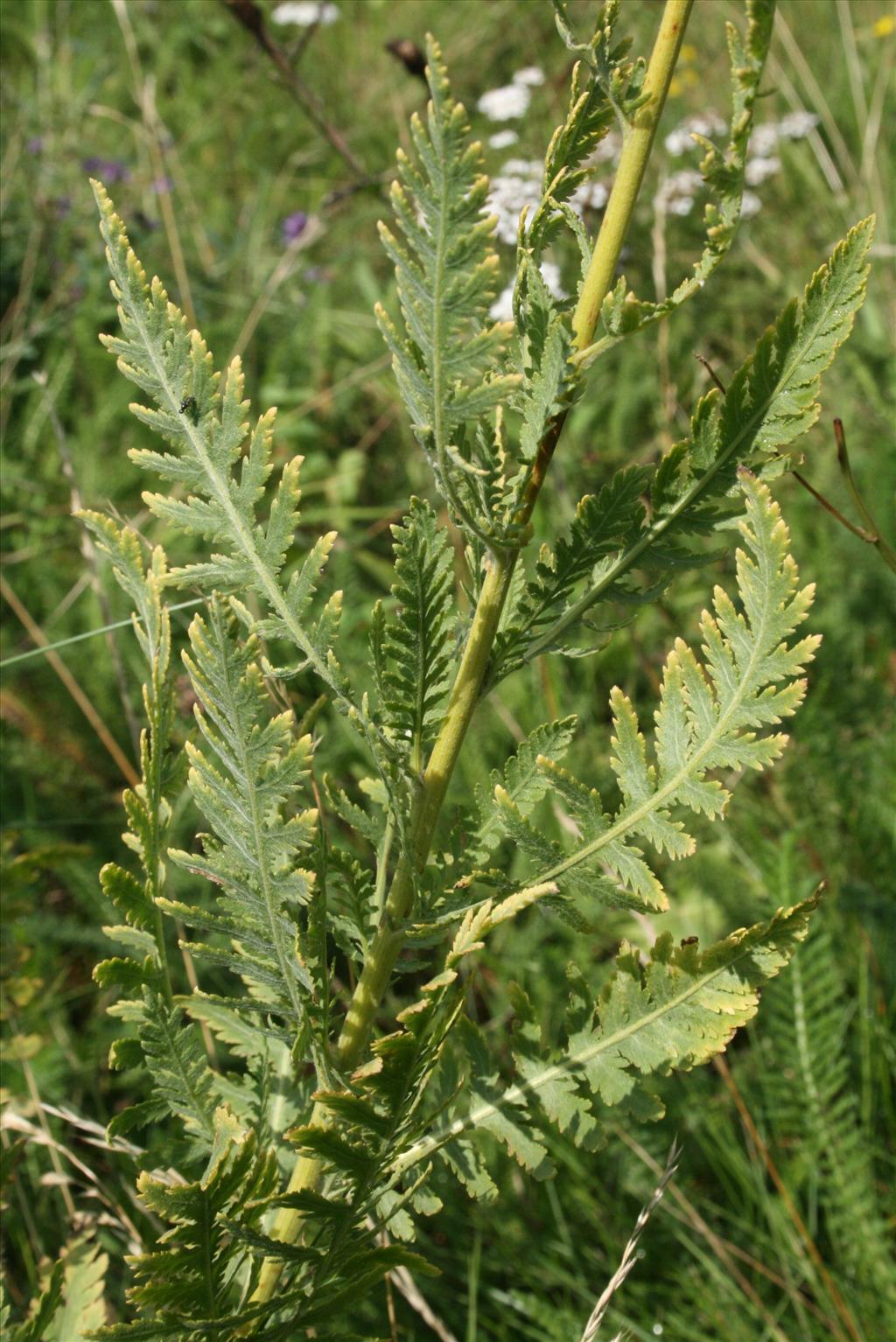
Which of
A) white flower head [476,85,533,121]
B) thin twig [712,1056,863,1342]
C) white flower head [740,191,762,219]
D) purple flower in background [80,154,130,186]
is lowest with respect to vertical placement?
thin twig [712,1056,863,1342]

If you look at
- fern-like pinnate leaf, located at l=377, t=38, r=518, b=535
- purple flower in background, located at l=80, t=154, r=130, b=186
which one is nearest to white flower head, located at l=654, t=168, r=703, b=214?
purple flower in background, located at l=80, t=154, r=130, b=186

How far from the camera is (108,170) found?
4.17 metres

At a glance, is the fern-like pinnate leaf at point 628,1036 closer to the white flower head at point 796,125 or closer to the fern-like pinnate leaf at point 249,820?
the fern-like pinnate leaf at point 249,820

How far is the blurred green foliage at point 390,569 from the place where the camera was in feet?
5.82

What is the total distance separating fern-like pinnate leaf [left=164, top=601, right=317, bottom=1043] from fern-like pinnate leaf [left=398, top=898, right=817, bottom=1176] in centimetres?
23

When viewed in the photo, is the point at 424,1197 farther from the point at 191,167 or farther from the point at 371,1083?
the point at 191,167

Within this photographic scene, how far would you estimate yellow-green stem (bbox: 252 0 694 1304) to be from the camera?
2.76ft

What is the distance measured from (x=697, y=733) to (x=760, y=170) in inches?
147

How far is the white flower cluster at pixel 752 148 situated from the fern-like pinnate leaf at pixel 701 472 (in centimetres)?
266

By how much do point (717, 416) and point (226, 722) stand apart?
460 mm

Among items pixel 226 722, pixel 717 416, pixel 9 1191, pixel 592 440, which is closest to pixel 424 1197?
pixel 226 722

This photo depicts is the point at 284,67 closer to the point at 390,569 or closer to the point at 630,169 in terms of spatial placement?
the point at 390,569

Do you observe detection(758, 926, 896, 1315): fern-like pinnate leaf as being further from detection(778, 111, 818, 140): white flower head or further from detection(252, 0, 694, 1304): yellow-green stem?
detection(778, 111, 818, 140): white flower head

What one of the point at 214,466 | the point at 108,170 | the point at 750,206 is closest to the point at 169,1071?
the point at 214,466
